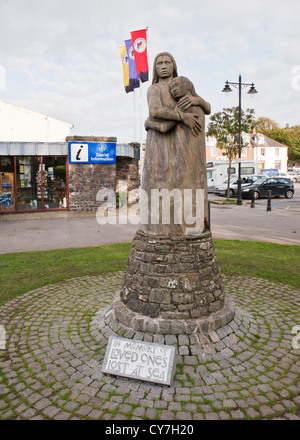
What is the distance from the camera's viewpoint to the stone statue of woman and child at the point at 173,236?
4434 mm

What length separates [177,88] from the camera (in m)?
4.52

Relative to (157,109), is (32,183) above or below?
below

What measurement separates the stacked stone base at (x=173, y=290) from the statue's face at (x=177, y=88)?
77.9 inches

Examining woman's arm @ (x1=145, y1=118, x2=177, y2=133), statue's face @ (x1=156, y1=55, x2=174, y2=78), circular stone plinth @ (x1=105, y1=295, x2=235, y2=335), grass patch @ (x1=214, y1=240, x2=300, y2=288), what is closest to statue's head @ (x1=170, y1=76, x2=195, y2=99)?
statue's face @ (x1=156, y1=55, x2=174, y2=78)

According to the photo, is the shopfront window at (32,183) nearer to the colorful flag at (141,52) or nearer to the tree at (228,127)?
the colorful flag at (141,52)

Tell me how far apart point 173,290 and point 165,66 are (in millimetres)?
3133

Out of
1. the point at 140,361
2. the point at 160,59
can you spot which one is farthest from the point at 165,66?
the point at 140,361

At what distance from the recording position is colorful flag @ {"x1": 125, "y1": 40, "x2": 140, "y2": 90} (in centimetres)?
1822

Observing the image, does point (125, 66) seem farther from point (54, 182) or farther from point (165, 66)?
point (165, 66)

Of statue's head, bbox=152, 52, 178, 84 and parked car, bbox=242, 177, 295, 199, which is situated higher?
statue's head, bbox=152, 52, 178, 84

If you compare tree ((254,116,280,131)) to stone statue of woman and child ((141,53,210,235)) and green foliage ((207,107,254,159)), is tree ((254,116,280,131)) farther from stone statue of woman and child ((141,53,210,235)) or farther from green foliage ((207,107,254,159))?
stone statue of woman and child ((141,53,210,235))

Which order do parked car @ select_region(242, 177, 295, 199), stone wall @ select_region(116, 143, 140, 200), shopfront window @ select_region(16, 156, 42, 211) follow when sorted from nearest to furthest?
shopfront window @ select_region(16, 156, 42, 211) < stone wall @ select_region(116, 143, 140, 200) < parked car @ select_region(242, 177, 295, 199)

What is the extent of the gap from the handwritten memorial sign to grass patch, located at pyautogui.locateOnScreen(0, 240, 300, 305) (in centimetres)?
314

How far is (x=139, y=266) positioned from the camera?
15.5ft
